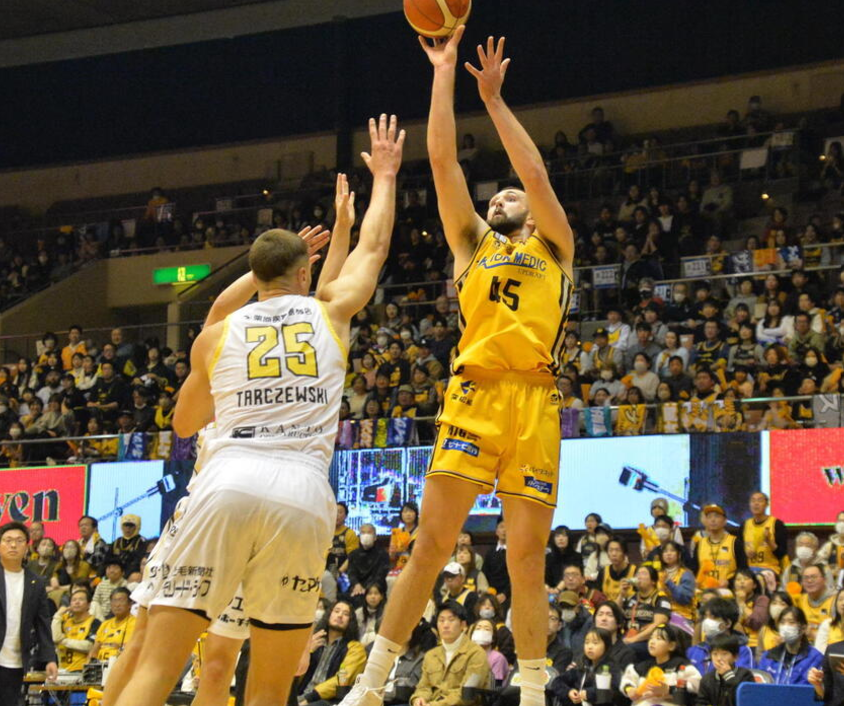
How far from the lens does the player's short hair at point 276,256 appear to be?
5.87 m

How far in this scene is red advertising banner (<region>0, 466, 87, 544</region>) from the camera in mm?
21266

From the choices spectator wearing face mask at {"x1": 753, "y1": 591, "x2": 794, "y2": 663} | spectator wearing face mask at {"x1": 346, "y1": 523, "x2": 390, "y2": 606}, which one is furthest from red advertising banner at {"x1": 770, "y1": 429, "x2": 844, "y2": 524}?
spectator wearing face mask at {"x1": 346, "y1": 523, "x2": 390, "y2": 606}

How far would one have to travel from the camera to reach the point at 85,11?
3234cm

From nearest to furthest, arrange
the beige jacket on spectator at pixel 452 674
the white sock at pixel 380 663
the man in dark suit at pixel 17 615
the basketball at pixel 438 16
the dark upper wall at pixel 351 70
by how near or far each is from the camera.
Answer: the white sock at pixel 380 663 → the basketball at pixel 438 16 → the man in dark suit at pixel 17 615 → the beige jacket on spectator at pixel 452 674 → the dark upper wall at pixel 351 70

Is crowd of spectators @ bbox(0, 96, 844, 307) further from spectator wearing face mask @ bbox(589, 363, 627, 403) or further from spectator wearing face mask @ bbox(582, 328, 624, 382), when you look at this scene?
spectator wearing face mask @ bbox(589, 363, 627, 403)

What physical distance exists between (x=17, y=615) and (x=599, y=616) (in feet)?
18.1

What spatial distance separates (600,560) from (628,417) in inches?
100

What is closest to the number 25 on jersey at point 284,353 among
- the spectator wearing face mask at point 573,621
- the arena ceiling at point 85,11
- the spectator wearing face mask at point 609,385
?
the spectator wearing face mask at point 573,621

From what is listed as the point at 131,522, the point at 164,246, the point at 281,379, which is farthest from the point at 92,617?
the point at 164,246

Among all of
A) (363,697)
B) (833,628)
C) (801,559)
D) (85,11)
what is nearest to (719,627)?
(833,628)

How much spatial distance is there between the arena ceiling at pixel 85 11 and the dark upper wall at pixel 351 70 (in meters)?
0.88

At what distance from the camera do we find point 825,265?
2031 centimetres

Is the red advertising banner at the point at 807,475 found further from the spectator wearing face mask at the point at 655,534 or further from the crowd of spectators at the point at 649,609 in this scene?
the spectator wearing face mask at the point at 655,534

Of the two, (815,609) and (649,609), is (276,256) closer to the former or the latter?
(649,609)
